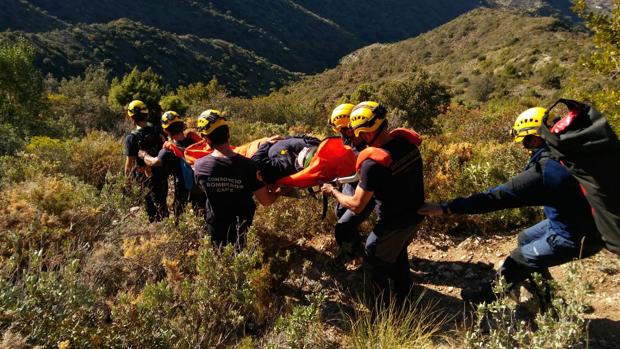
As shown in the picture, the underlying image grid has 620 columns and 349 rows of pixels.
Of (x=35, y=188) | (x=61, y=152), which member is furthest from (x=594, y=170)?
(x=61, y=152)

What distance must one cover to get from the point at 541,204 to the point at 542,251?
1.37 feet

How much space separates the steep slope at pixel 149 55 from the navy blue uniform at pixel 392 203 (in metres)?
64.2

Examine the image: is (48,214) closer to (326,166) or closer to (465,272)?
(326,166)

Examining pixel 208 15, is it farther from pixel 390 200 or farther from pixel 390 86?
pixel 390 200

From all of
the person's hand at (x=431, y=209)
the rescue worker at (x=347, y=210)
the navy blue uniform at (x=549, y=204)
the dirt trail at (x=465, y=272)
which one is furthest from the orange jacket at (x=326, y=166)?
the dirt trail at (x=465, y=272)

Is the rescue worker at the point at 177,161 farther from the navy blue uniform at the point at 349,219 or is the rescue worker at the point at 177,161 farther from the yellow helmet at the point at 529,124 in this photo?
the yellow helmet at the point at 529,124

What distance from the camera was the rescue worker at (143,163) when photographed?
5.67 m

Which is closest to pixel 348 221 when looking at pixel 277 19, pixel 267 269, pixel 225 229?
pixel 267 269

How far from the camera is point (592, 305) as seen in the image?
13.1 feet

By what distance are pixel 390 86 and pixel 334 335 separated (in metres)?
21.7

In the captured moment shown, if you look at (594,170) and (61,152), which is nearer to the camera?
(594,170)

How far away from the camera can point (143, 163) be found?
5758mm

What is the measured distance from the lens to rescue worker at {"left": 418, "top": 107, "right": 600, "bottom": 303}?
3158mm

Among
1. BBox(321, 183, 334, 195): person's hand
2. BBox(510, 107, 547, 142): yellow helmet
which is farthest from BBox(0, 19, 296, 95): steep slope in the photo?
BBox(510, 107, 547, 142): yellow helmet
